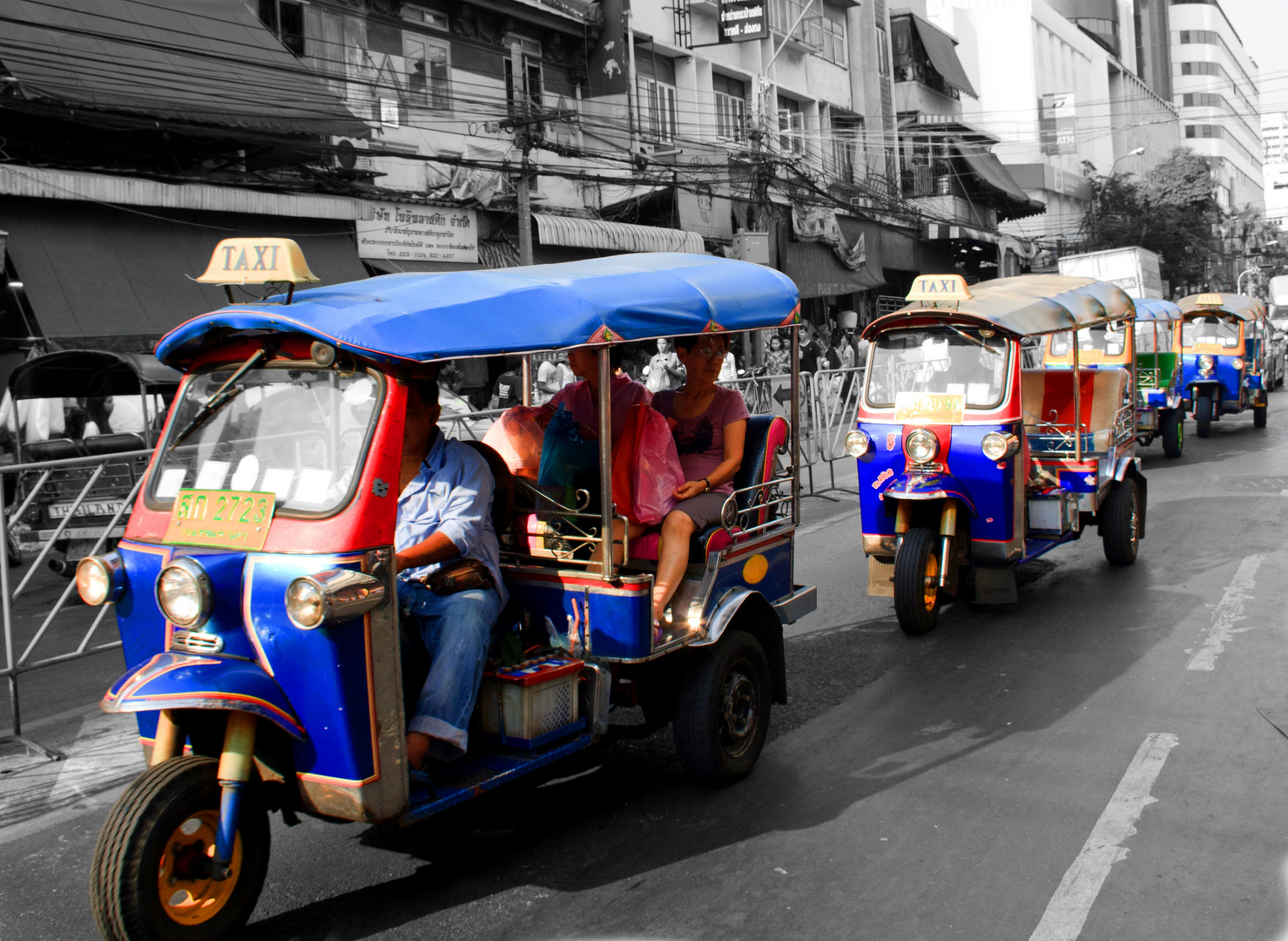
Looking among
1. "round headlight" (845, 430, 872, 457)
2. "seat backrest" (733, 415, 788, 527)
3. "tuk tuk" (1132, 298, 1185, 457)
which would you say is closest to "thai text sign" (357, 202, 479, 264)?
"tuk tuk" (1132, 298, 1185, 457)

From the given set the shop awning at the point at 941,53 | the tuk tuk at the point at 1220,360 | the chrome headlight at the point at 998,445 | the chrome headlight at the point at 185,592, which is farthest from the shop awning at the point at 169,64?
the shop awning at the point at 941,53

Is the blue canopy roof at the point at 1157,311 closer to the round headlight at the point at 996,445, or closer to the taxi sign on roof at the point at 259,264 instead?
the round headlight at the point at 996,445

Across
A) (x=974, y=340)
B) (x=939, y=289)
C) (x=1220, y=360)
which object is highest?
(x=939, y=289)

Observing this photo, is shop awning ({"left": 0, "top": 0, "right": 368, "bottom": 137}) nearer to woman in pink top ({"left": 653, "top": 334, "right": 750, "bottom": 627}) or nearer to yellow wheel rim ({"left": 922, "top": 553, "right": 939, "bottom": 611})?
woman in pink top ({"left": 653, "top": 334, "right": 750, "bottom": 627})

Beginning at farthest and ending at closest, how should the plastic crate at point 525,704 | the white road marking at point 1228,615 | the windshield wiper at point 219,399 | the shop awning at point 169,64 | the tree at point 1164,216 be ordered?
the tree at point 1164,216, the shop awning at point 169,64, the white road marking at point 1228,615, the plastic crate at point 525,704, the windshield wiper at point 219,399

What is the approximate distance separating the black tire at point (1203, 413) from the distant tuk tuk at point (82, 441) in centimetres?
1529

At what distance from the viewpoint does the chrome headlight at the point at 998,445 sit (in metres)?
7.34

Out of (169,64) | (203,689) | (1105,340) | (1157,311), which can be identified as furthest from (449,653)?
(1157,311)

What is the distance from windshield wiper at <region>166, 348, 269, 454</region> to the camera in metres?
3.90

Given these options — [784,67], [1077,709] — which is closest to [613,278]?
[1077,709]

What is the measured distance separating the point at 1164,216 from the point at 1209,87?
58779 mm

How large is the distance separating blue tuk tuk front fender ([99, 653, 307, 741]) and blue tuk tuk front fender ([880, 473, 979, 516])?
4833 millimetres

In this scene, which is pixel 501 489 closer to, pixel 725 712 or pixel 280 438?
pixel 280 438

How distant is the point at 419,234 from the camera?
1823 centimetres
